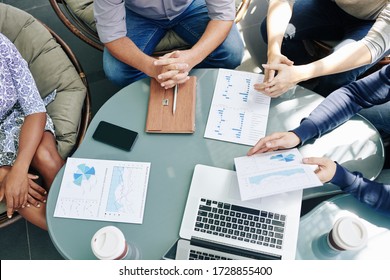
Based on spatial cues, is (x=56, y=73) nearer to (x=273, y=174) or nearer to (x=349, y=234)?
(x=273, y=174)

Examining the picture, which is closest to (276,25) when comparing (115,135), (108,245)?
(115,135)

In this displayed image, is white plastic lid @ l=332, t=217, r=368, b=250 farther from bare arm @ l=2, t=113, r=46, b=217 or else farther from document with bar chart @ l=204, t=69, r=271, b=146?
bare arm @ l=2, t=113, r=46, b=217

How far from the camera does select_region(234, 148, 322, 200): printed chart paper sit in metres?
1.00

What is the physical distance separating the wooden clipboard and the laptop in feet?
0.70

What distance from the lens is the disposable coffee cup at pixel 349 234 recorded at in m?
0.92

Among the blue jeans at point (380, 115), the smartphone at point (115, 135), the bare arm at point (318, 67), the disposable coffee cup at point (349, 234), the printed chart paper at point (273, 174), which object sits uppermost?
the bare arm at point (318, 67)

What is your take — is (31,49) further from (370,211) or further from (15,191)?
(370,211)

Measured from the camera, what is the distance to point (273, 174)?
1035 mm

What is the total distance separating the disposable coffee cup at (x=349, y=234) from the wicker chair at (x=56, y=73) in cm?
102

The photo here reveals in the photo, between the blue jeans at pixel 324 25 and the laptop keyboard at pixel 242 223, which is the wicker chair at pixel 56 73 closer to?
the laptop keyboard at pixel 242 223

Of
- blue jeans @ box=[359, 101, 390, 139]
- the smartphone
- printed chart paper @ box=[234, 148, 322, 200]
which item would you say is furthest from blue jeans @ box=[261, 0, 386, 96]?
the smartphone

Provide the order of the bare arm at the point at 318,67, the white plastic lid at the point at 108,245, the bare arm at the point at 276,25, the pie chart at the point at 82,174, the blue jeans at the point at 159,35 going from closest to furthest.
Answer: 1. the white plastic lid at the point at 108,245
2. the pie chart at the point at 82,174
3. the bare arm at the point at 318,67
4. the bare arm at the point at 276,25
5. the blue jeans at the point at 159,35

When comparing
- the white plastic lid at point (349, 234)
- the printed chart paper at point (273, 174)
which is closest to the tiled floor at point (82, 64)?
the printed chart paper at point (273, 174)
